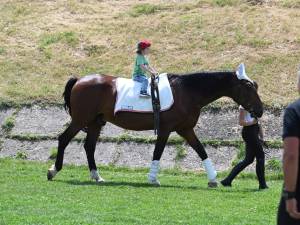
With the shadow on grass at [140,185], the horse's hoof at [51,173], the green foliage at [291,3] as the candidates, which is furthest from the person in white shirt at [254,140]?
the green foliage at [291,3]

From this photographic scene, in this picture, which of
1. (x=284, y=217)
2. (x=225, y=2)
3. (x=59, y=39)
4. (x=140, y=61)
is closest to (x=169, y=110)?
(x=140, y=61)

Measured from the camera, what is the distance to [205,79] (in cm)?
1603

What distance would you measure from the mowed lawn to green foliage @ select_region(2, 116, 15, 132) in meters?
4.39

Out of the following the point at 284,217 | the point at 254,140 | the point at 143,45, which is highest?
the point at 284,217

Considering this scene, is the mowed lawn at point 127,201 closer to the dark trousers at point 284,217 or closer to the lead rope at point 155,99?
the lead rope at point 155,99

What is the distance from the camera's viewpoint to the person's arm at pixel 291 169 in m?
6.74

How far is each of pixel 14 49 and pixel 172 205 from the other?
1661cm

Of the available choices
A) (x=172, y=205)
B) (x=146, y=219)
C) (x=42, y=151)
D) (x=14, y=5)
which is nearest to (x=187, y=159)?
(x=42, y=151)

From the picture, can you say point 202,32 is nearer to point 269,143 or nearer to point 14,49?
point 14,49

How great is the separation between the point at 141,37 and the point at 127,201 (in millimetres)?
15693

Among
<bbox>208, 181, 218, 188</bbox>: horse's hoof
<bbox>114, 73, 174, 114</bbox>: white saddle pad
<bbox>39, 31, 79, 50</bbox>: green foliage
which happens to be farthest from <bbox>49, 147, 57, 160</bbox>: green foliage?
<bbox>39, 31, 79, 50</bbox>: green foliage

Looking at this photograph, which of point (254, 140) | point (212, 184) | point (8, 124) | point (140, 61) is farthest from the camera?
point (8, 124)

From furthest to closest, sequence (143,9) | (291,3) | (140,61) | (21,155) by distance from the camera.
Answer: (143,9) < (291,3) < (21,155) < (140,61)

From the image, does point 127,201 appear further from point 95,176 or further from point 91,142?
point 91,142
